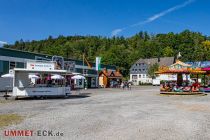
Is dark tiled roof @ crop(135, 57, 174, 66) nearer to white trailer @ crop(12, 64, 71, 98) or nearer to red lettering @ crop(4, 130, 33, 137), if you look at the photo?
white trailer @ crop(12, 64, 71, 98)

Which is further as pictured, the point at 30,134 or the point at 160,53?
the point at 160,53

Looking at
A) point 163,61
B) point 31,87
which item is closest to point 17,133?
point 31,87

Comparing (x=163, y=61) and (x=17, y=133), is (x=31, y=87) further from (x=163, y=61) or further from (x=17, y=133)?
(x=163, y=61)

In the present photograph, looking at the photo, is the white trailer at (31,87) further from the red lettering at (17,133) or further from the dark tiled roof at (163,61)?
the dark tiled roof at (163,61)

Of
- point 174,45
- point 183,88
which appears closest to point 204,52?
point 174,45

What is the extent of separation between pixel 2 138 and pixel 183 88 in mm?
36807

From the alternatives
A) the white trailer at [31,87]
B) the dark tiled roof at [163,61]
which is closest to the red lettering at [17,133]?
the white trailer at [31,87]

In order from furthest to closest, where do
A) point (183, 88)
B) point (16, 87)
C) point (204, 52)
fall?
1. point (204, 52)
2. point (183, 88)
3. point (16, 87)

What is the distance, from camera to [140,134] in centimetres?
1168

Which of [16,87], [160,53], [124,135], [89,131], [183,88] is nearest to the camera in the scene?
[124,135]

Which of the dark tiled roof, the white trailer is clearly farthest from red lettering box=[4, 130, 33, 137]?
the dark tiled roof

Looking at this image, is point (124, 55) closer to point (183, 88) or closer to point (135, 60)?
point (135, 60)

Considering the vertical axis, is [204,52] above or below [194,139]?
above

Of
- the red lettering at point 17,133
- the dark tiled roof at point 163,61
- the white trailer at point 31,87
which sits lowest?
the red lettering at point 17,133
